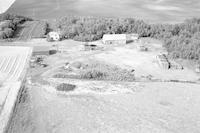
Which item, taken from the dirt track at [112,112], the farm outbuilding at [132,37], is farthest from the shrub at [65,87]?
the farm outbuilding at [132,37]

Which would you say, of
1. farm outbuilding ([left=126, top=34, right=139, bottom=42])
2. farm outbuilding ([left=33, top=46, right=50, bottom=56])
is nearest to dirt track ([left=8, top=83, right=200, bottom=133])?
farm outbuilding ([left=33, top=46, right=50, bottom=56])

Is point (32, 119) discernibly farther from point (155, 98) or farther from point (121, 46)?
point (121, 46)

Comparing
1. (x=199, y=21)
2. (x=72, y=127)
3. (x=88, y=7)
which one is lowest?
(x=72, y=127)

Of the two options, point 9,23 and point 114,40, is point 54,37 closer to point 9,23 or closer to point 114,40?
point 114,40

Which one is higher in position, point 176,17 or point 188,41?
point 176,17

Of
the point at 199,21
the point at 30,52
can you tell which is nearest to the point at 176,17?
the point at 199,21

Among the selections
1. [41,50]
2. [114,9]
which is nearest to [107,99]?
[41,50]

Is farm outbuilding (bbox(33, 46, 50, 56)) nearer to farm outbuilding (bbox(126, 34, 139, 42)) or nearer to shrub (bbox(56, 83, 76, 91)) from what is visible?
shrub (bbox(56, 83, 76, 91))
